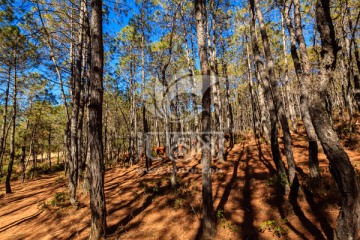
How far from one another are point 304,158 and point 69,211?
1094 centimetres

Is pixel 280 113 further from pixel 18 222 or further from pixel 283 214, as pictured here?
pixel 18 222

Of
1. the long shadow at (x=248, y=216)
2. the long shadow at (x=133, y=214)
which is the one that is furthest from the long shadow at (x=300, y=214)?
the long shadow at (x=133, y=214)

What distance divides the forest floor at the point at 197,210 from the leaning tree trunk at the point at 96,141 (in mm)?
770

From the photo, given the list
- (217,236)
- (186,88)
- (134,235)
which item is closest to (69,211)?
(134,235)

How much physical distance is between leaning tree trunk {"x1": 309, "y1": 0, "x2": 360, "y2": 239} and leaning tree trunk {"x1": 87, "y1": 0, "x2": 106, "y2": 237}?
524 centimetres

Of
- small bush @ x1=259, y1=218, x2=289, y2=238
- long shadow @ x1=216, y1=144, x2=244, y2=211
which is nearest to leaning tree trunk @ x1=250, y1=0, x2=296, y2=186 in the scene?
small bush @ x1=259, y1=218, x2=289, y2=238

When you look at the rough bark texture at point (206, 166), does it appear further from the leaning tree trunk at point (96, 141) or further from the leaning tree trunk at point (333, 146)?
the leaning tree trunk at point (96, 141)

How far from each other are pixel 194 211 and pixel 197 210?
14.3 inches

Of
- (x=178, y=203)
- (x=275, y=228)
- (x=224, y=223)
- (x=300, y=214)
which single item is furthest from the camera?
(x=178, y=203)

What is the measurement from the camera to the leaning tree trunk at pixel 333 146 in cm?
292

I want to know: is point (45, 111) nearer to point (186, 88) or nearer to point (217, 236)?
point (186, 88)

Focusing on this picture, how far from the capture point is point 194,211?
20.6ft

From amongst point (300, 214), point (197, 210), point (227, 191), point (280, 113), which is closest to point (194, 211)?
point (197, 210)

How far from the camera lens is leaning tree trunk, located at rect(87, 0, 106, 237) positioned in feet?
16.9
